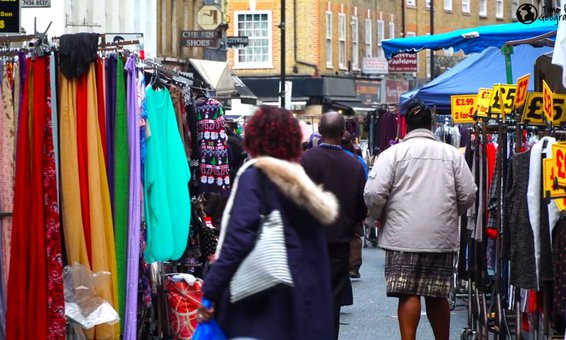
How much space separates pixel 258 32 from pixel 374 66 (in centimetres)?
541

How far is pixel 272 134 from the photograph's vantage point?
22.0ft

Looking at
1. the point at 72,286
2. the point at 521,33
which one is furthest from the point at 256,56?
the point at 72,286

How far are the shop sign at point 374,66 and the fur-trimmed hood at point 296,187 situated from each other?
160 feet

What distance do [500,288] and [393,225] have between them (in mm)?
1278

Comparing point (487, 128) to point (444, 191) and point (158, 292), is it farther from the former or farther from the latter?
point (158, 292)

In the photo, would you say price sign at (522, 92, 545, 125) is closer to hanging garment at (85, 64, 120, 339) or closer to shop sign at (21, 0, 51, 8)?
hanging garment at (85, 64, 120, 339)

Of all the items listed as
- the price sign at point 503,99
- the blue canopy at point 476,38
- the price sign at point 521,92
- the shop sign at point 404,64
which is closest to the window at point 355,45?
the shop sign at point 404,64

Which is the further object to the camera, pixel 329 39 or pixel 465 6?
pixel 465 6

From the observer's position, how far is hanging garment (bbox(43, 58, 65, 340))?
9047mm

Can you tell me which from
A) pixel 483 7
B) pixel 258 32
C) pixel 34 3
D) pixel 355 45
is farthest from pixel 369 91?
pixel 34 3

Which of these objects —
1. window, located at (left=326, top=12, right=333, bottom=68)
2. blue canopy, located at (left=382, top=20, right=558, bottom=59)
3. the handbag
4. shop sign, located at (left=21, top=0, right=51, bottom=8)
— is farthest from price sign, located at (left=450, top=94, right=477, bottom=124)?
window, located at (left=326, top=12, right=333, bottom=68)

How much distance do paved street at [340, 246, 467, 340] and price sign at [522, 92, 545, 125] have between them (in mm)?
2923

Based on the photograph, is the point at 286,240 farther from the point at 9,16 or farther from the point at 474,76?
the point at 474,76

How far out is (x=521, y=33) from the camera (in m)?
13.0
